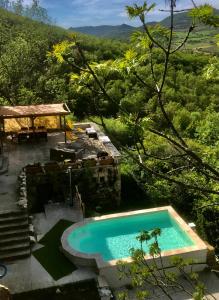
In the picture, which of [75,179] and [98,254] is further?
[75,179]

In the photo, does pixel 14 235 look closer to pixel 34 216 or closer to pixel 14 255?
pixel 14 255

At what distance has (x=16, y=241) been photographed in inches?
515

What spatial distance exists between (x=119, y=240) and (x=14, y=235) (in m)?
3.78

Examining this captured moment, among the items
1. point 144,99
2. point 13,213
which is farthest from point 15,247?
point 144,99

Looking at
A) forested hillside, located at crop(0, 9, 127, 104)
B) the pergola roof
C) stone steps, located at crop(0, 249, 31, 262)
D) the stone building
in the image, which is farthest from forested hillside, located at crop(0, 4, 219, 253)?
stone steps, located at crop(0, 249, 31, 262)

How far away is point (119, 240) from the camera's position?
1422 centimetres

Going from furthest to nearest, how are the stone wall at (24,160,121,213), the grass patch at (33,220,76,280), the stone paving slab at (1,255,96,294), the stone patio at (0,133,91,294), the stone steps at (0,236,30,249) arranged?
the stone wall at (24,160,121,213) < the stone steps at (0,236,30,249) < the grass patch at (33,220,76,280) < the stone patio at (0,133,91,294) < the stone paving slab at (1,255,96,294)

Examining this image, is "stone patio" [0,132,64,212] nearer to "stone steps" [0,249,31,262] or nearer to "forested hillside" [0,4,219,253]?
"stone steps" [0,249,31,262]

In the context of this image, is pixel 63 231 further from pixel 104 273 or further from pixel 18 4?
pixel 18 4

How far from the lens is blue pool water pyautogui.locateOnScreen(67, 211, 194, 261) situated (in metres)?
13.7

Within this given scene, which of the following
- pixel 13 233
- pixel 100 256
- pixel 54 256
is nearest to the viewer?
pixel 100 256

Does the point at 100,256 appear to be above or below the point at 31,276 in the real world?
above

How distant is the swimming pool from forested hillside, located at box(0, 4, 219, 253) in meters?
1.38

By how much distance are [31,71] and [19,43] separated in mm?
2439
